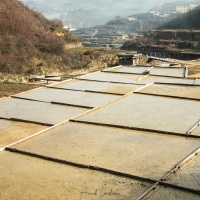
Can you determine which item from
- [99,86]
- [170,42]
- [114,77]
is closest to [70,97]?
[99,86]

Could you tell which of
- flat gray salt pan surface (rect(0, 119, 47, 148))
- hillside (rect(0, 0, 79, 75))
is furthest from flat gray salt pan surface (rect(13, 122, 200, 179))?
→ hillside (rect(0, 0, 79, 75))

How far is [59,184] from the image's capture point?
415 centimetres

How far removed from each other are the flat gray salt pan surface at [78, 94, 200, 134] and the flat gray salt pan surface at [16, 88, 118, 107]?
552 millimetres

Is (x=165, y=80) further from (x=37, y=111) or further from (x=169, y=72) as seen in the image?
(x=37, y=111)

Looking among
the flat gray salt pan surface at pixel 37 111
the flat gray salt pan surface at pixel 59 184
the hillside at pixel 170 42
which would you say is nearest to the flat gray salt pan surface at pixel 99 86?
the flat gray salt pan surface at pixel 37 111

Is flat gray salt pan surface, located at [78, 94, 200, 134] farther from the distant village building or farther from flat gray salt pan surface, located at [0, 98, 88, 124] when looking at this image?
the distant village building

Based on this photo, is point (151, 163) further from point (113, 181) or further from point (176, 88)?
point (176, 88)

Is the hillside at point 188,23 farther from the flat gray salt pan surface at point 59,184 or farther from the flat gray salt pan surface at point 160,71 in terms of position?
the flat gray salt pan surface at point 59,184

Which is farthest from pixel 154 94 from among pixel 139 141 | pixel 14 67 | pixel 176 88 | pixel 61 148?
pixel 14 67

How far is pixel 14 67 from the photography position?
19719 millimetres

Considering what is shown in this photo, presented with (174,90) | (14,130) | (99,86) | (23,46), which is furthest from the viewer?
(23,46)

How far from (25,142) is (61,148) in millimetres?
767

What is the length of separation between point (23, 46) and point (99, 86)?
13.9 meters

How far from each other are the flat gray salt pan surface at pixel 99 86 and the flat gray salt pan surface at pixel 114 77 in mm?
635
